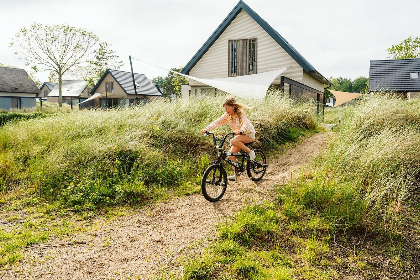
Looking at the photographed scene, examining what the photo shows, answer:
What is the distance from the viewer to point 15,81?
33125 millimetres

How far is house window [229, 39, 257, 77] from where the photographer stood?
653 inches

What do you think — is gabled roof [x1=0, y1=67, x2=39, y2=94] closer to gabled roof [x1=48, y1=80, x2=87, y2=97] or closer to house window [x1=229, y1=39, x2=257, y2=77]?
gabled roof [x1=48, y1=80, x2=87, y2=97]

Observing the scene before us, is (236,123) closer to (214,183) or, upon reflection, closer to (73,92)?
(214,183)

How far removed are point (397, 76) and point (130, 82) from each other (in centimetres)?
2697

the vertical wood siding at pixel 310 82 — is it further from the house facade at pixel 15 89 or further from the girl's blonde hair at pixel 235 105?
the house facade at pixel 15 89

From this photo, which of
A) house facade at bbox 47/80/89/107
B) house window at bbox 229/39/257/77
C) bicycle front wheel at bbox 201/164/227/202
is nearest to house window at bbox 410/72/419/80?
house window at bbox 229/39/257/77

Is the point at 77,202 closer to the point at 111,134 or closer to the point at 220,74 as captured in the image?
the point at 111,134

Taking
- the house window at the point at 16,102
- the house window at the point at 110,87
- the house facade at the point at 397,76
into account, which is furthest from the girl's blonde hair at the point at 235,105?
the house window at the point at 16,102

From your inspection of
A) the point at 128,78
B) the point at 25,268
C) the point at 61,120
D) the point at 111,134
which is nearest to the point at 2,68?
the point at 128,78

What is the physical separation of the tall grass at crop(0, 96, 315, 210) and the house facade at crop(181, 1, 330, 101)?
759 centimetres

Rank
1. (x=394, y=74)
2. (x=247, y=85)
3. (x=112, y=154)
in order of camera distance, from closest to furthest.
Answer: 1. (x=112, y=154)
2. (x=247, y=85)
3. (x=394, y=74)

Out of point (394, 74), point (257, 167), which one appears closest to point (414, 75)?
point (394, 74)

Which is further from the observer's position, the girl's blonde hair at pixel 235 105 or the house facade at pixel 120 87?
the house facade at pixel 120 87

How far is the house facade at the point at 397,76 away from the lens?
74.5ft
